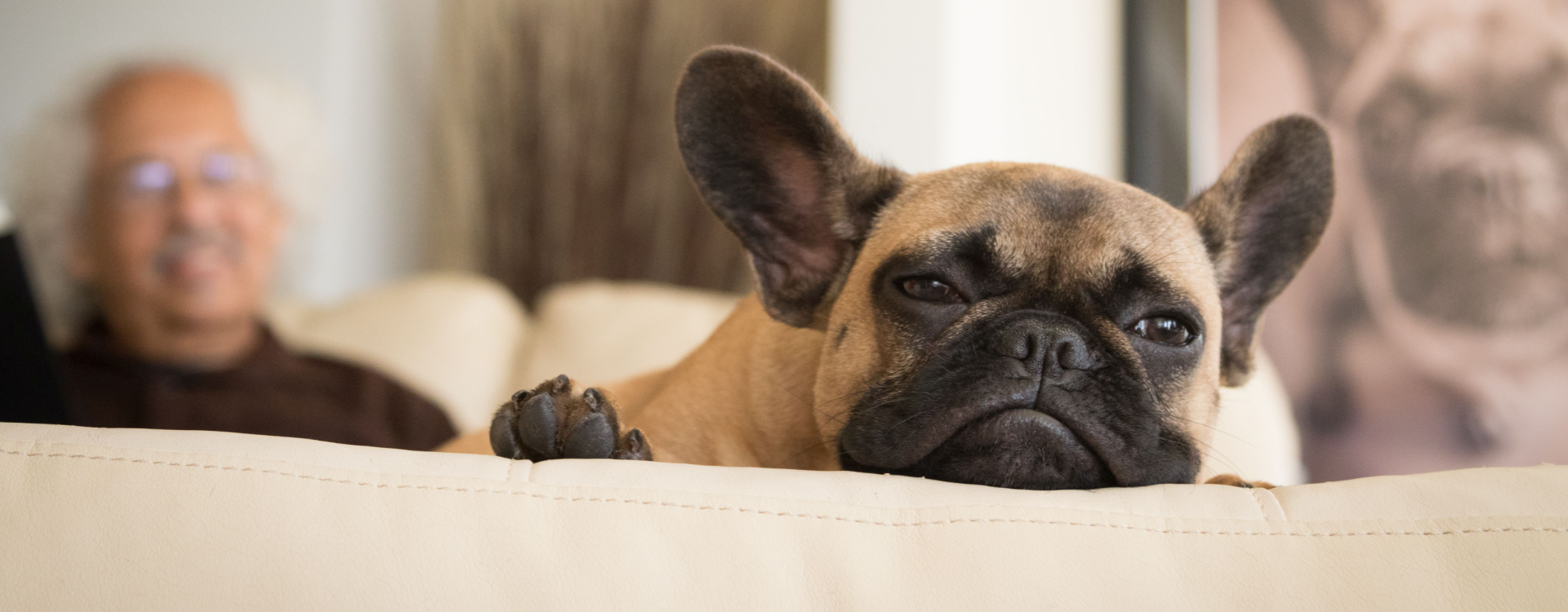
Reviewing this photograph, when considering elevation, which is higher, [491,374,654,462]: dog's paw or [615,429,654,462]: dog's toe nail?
[491,374,654,462]: dog's paw

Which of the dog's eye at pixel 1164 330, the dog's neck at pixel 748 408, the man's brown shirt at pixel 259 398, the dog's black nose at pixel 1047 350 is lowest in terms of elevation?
→ the man's brown shirt at pixel 259 398

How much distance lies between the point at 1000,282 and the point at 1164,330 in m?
Answer: 0.22

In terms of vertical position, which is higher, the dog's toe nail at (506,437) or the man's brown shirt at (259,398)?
the dog's toe nail at (506,437)

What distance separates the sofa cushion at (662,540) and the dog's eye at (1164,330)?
1.65 ft

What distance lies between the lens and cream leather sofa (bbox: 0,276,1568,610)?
692 millimetres

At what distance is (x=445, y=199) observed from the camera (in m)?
4.84

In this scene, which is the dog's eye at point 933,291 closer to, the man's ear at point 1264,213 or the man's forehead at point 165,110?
the man's ear at point 1264,213

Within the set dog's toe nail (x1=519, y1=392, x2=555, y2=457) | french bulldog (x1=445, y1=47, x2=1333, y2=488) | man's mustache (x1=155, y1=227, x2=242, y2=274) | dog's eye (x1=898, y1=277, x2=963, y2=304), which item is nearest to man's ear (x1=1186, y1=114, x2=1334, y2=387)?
french bulldog (x1=445, y1=47, x2=1333, y2=488)

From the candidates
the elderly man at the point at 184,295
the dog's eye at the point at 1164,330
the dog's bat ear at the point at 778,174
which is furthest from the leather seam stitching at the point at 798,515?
the elderly man at the point at 184,295

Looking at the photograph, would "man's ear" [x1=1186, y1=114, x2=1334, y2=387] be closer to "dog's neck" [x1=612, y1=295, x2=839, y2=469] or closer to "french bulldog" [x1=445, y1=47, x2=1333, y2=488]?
"french bulldog" [x1=445, y1=47, x2=1333, y2=488]

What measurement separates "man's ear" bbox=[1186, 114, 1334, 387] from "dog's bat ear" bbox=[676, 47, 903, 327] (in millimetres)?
493

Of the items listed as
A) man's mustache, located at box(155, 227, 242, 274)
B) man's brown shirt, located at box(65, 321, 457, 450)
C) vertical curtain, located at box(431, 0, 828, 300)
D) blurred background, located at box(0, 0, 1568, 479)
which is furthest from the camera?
vertical curtain, located at box(431, 0, 828, 300)

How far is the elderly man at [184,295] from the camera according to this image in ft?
8.86

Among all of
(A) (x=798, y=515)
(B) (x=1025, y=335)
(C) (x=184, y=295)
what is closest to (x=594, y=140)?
(C) (x=184, y=295)
